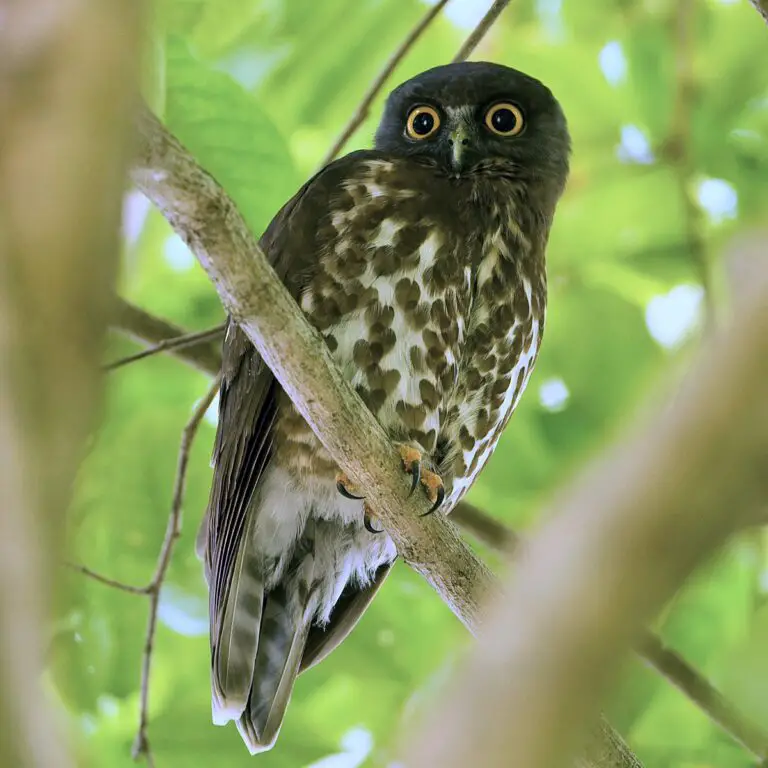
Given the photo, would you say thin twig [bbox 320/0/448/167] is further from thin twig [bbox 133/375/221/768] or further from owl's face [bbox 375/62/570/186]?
thin twig [bbox 133/375/221/768]

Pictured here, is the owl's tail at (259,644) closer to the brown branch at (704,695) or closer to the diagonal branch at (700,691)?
the diagonal branch at (700,691)

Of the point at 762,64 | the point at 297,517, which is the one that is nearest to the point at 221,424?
the point at 297,517

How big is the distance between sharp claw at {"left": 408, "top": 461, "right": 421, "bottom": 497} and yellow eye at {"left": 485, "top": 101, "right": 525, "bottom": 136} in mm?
1693

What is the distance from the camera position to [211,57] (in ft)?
14.2

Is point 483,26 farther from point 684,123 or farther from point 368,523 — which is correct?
point 368,523

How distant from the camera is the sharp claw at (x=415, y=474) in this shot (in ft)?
10.00

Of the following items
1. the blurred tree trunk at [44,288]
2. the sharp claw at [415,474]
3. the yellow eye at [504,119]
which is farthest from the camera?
the yellow eye at [504,119]

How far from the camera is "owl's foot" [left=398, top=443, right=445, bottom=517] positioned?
10.1 feet

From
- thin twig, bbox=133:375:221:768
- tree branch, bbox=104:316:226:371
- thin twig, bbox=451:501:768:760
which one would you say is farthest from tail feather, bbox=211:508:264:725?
thin twig, bbox=451:501:768:760

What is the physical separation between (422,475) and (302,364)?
0.77 m

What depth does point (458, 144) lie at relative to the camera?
4.04 metres

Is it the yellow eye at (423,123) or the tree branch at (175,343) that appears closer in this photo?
the tree branch at (175,343)

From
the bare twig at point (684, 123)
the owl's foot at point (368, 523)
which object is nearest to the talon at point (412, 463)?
the owl's foot at point (368, 523)

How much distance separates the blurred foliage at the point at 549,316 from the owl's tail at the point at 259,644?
0.18 meters
